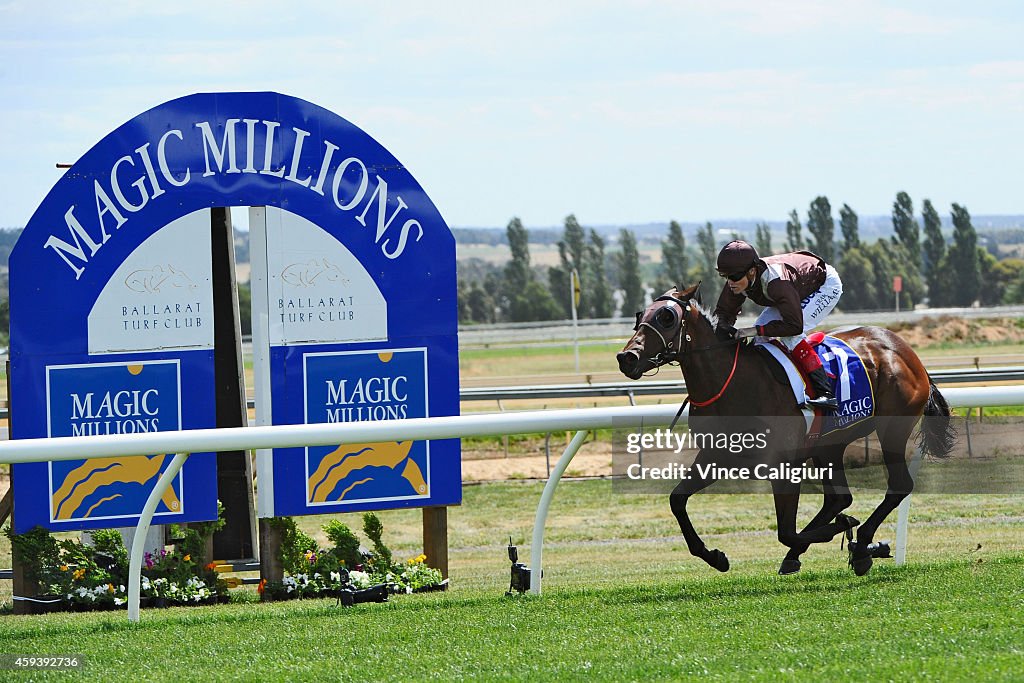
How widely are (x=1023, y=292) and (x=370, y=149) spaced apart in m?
70.0

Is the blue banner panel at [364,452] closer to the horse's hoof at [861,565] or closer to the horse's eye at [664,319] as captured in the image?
the horse's eye at [664,319]

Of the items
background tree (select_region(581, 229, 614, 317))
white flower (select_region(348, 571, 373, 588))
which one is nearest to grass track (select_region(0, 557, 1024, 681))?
white flower (select_region(348, 571, 373, 588))

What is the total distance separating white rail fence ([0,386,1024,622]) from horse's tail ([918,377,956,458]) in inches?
15.9

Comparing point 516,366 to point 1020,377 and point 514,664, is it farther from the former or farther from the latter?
point 514,664

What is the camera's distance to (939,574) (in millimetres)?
4977

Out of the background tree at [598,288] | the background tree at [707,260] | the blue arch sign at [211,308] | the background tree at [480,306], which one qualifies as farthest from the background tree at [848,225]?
the blue arch sign at [211,308]

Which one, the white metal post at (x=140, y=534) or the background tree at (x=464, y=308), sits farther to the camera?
the background tree at (x=464, y=308)

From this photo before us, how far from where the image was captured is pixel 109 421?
6.50 m

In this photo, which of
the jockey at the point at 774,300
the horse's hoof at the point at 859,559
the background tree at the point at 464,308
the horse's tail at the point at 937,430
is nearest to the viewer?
the horse's hoof at the point at 859,559

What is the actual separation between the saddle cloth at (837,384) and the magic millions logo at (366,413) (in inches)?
81.9

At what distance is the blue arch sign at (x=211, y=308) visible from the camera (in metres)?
6.52

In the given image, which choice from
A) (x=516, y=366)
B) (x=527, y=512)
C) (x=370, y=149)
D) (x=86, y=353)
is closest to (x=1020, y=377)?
(x=527, y=512)

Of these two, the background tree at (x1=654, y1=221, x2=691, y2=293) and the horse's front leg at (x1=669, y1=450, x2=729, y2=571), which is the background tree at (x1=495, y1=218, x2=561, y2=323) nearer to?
the background tree at (x1=654, y1=221, x2=691, y2=293)

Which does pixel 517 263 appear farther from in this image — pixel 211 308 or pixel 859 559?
pixel 859 559
